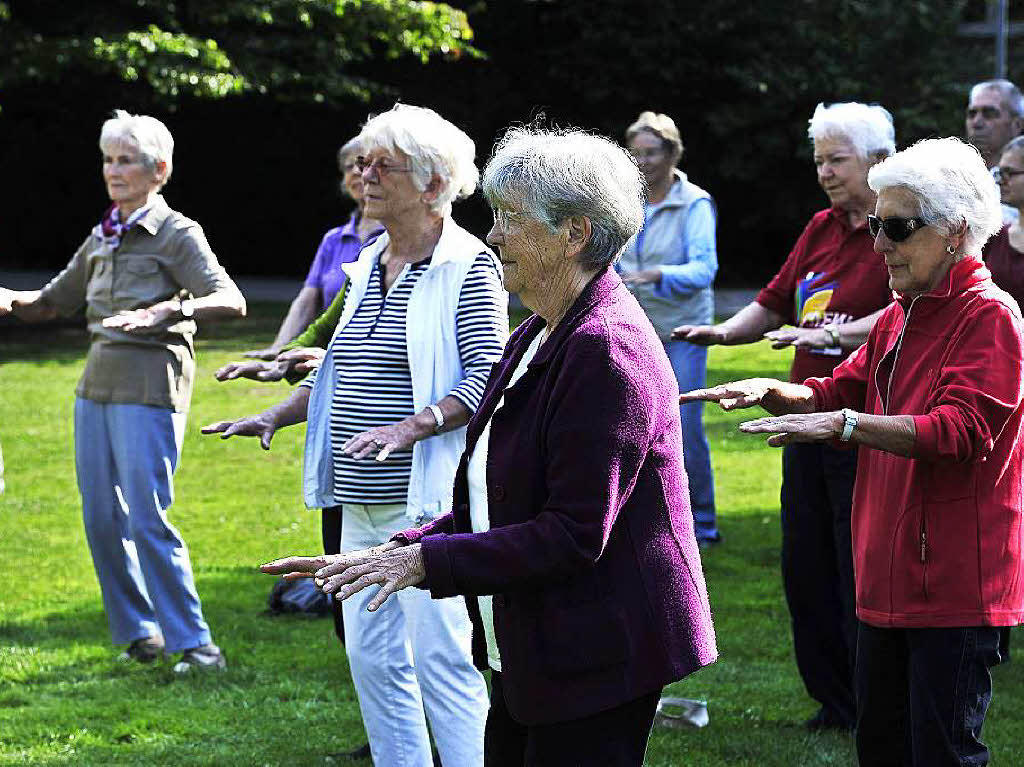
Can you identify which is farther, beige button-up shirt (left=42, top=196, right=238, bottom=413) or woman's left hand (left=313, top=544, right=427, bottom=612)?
beige button-up shirt (left=42, top=196, right=238, bottom=413)

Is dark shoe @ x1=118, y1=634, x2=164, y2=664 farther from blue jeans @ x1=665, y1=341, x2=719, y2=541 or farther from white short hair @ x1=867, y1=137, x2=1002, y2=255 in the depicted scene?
white short hair @ x1=867, y1=137, x2=1002, y2=255

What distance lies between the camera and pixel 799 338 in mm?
4840

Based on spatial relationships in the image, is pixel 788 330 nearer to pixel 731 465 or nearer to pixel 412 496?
pixel 412 496

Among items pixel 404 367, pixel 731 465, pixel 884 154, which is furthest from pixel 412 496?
pixel 731 465

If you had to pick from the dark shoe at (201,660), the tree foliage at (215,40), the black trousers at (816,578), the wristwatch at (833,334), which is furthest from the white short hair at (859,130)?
the tree foliage at (215,40)

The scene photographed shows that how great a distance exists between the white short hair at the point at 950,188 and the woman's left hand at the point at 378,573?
5.48 ft

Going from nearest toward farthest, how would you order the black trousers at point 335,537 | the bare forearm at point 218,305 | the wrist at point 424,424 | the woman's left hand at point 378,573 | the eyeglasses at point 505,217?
the woman's left hand at point 378,573, the eyeglasses at point 505,217, the wrist at point 424,424, the black trousers at point 335,537, the bare forearm at point 218,305

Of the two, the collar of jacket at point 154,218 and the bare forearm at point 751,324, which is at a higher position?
the collar of jacket at point 154,218

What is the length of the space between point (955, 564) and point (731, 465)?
799 centimetres

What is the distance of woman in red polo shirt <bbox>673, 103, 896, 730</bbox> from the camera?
528 cm

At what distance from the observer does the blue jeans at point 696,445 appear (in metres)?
9.02

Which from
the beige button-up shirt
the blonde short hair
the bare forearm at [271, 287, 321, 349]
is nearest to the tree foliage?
the blonde short hair

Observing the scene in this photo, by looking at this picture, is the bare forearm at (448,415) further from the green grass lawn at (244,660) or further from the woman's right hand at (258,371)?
the green grass lawn at (244,660)

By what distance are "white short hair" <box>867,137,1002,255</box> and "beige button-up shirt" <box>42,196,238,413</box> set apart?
335 centimetres
